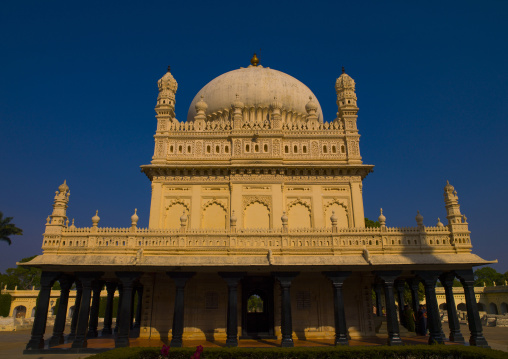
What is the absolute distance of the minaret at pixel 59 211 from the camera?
17.2 metres

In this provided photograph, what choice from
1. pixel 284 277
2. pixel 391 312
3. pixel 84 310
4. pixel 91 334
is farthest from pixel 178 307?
pixel 391 312

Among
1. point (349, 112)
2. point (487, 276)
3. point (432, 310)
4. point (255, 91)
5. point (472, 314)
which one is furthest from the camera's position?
point (487, 276)

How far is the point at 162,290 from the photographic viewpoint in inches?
745

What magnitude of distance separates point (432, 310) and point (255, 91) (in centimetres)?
1916

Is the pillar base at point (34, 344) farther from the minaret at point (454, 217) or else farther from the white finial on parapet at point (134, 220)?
the minaret at point (454, 217)

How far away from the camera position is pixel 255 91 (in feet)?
94.1

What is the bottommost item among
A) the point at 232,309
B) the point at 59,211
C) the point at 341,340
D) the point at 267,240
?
the point at 341,340

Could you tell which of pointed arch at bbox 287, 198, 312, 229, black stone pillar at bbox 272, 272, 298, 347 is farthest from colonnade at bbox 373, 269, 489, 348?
pointed arch at bbox 287, 198, 312, 229

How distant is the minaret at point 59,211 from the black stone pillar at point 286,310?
33.3 feet

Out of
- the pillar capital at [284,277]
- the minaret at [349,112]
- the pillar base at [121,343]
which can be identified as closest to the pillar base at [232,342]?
the pillar capital at [284,277]

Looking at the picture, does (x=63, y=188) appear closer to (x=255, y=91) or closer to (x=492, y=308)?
(x=255, y=91)

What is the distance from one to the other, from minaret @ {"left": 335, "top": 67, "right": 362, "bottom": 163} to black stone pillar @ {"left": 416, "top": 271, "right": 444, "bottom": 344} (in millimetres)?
8531

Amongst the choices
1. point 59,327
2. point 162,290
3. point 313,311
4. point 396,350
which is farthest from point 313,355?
point 59,327

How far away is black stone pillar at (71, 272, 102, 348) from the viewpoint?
1550 centimetres
